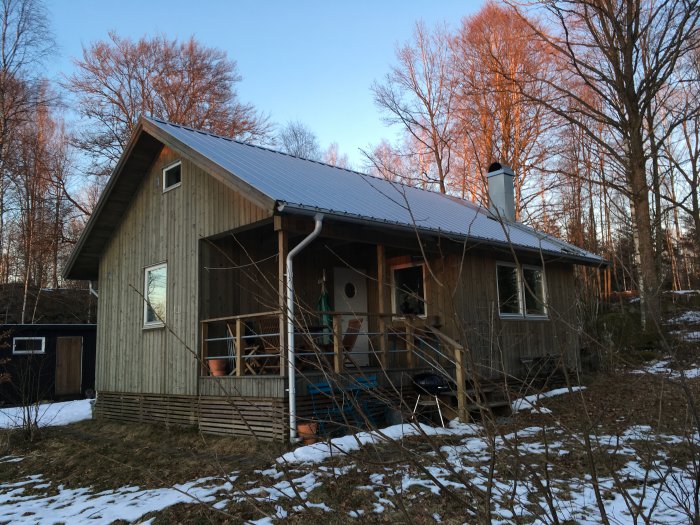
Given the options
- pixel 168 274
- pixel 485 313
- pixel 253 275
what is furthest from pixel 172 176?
pixel 485 313

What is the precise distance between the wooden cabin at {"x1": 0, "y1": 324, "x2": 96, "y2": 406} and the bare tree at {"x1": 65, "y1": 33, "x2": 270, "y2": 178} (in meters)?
7.03

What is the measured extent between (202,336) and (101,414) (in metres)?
4.01

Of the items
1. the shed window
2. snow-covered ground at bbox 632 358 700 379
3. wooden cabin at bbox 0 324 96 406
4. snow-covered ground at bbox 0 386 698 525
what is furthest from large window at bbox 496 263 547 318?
the shed window

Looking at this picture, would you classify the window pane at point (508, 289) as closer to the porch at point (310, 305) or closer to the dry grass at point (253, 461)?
the porch at point (310, 305)

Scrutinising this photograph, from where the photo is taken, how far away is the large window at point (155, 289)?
10680 millimetres

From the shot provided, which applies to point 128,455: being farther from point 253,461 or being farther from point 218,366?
point 253,461

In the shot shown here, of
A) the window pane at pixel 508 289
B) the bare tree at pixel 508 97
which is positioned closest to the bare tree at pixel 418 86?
the bare tree at pixel 508 97

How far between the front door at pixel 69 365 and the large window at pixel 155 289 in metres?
7.83

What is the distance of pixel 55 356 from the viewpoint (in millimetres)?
17000

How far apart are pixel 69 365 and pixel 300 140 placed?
21070 millimetres

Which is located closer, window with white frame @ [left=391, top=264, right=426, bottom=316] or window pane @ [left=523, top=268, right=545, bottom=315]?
window with white frame @ [left=391, top=264, right=426, bottom=316]

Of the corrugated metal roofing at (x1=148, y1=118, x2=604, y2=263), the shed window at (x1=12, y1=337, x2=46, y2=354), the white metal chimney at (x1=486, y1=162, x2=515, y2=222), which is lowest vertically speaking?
the shed window at (x1=12, y1=337, x2=46, y2=354)

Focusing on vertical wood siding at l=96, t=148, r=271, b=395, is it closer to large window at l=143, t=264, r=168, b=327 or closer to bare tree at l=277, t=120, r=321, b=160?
large window at l=143, t=264, r=168, b=327

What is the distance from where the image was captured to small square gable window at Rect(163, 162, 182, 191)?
10766 millimetres
